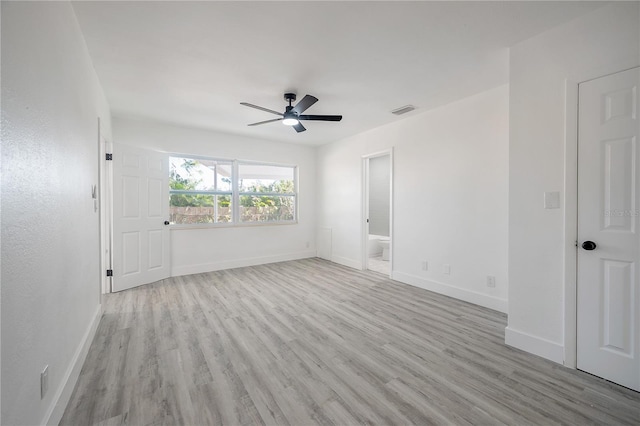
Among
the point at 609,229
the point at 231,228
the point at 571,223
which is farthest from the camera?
the point at 231,228

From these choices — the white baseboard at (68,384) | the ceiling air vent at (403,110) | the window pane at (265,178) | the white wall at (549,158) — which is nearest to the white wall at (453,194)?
the ceiling air vent at (403,110)

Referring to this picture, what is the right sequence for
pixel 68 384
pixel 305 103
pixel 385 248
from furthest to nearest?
pixel 385 248
pixel 305 103
pixel 68 384

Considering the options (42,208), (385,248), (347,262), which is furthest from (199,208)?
(385,248)

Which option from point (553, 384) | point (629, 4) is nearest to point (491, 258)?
point (553, 384)

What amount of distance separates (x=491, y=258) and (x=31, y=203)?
3890mm

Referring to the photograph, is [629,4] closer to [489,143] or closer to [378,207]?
[489,143]

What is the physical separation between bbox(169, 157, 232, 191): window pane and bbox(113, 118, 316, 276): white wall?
18 cm

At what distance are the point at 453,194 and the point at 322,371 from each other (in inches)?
107

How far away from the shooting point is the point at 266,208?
5613mm

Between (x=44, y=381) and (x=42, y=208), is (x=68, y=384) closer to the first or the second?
(x=44, y=381)

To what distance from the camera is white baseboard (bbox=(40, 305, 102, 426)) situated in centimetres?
141

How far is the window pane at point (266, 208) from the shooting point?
17.6ft

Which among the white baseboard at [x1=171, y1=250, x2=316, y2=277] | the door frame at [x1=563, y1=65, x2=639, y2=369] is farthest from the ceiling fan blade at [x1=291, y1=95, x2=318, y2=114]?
the white baseboard at [x1=171, y1=250, x2=316, y2=277]

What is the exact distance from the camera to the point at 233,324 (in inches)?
107
